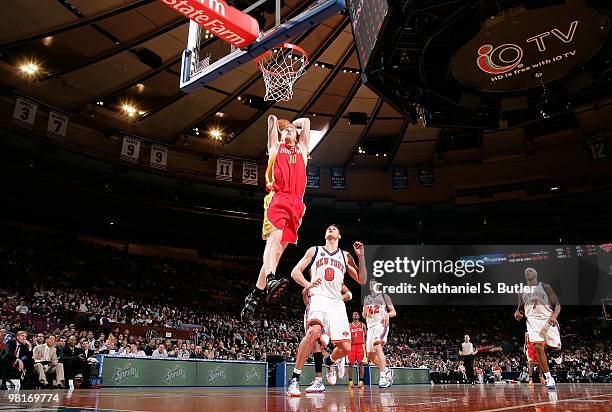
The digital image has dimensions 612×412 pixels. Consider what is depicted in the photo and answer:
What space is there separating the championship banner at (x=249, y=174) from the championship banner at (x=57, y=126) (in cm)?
851

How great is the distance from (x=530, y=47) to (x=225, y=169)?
735 inches

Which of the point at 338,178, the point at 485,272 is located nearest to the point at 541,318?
the point at 485,272

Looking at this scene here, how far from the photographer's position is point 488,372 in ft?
74.6

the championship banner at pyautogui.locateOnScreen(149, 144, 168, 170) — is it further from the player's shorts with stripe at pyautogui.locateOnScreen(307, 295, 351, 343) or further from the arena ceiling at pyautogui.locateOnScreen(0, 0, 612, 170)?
the player's shorts with stripe at pyautogui.locateOnScreen(307, 295, 351, 343)

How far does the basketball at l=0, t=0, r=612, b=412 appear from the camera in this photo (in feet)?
25.8

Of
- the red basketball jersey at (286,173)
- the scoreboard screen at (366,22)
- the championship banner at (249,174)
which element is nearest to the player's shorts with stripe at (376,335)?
the scoreboard screen at (366,22)

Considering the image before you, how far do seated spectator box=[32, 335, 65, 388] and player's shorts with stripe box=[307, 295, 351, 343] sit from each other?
7.51m

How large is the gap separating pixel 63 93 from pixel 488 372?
21.4 m

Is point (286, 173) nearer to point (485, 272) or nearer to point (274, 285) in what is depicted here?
point (274, 285)

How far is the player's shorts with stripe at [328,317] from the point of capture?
5.82 m

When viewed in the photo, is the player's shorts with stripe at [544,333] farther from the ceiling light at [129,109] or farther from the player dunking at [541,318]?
the ceiling light at [129,109]

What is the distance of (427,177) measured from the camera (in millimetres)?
27766

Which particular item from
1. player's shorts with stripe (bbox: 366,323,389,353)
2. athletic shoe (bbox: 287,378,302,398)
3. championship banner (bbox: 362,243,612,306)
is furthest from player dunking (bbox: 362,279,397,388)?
championship banner (bbox: 362,243,612,306)

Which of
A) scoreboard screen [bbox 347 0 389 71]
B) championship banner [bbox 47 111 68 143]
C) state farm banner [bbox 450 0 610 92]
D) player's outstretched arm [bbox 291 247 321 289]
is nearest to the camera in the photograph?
player's outstretched arm [bbox 291 247 321 289]
